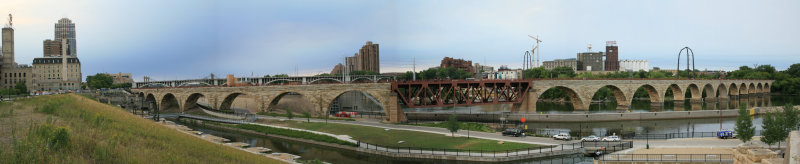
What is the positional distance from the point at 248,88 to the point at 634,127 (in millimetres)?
53635

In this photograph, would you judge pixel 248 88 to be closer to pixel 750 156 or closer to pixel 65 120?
pixel 65 120

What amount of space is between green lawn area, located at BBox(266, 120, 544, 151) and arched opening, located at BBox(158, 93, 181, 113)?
127 ft

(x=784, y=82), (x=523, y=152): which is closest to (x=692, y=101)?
(x=784, y=82)

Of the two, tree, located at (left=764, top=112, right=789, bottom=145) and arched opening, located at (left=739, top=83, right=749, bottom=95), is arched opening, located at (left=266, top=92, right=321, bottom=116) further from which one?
arched opening, located at (left=739, top=83, right=749, bottom=95)

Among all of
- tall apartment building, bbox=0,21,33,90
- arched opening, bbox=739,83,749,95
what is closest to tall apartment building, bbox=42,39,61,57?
tall apartment building, bbox=0,21,33,90

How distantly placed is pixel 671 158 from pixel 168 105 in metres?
81.3

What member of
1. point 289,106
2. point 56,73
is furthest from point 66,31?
point 289,106

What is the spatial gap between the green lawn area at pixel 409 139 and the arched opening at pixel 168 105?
3874cm

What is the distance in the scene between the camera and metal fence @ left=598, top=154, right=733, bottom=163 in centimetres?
2884

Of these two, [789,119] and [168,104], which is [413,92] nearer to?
[789,119]

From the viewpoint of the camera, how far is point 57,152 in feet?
37.3

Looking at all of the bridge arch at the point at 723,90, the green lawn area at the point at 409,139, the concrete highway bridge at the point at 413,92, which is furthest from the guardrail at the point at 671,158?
the bridge arch at the point at 723,90

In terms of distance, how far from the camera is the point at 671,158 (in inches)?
1155

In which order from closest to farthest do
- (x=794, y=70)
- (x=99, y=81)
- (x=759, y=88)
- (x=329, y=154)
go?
(x=329, y=154) → (x=99, y=81) → (x=759, y=88) → (x=794, y=70)
